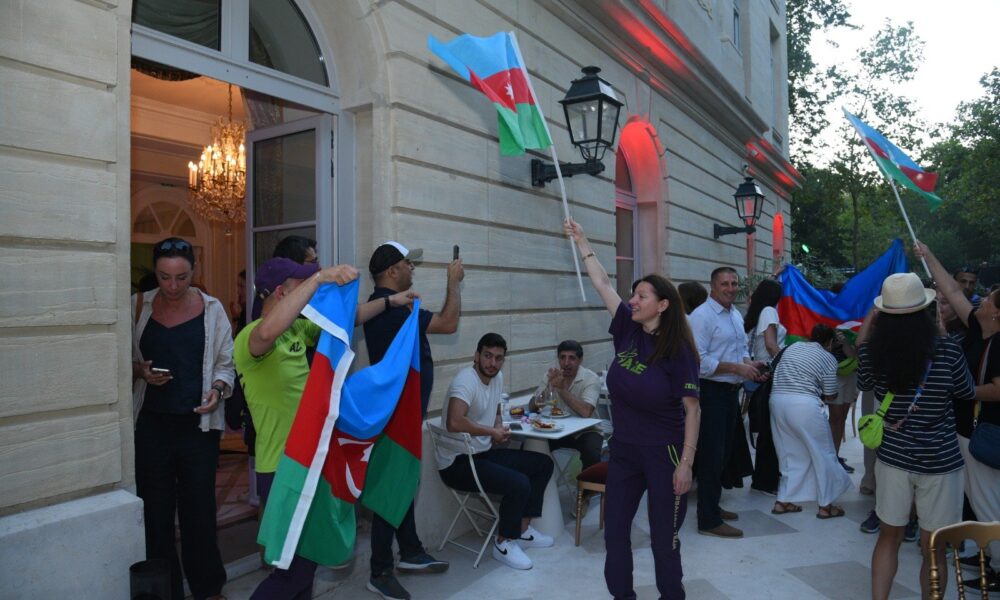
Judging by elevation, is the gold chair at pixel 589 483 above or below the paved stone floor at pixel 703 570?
above

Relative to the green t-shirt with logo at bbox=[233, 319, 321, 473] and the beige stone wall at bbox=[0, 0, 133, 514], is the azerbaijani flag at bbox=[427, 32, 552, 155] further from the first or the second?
the green t-shirt with logo at bbox=[233, 319, 321, 473]

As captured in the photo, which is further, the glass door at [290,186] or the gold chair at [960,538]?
the glass door at [290,186]

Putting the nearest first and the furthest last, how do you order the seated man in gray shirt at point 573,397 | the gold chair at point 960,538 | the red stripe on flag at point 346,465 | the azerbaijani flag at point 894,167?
the gold chair at point 960,538, the red stripe on flag at point 346,465, the seated man in gray shirt at point 573,397, the azerbaijani flag at point 894,167

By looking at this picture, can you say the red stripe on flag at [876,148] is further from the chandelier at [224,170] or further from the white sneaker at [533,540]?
the chandelier at [224,170]

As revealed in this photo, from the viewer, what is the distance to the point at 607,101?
6242 mm

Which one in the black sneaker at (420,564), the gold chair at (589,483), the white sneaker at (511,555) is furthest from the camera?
the gold chair at (589,483)

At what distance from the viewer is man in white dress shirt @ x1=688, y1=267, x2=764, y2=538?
535 cm

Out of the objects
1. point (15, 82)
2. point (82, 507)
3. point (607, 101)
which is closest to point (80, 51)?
point (15, 82)

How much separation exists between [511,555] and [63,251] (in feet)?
10.8

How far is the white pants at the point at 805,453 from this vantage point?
5801 millimetres

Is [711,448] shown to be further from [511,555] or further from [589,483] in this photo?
[511,555]

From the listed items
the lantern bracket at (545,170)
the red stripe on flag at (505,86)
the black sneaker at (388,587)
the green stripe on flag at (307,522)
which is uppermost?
the red stripe on flag at (505,86)

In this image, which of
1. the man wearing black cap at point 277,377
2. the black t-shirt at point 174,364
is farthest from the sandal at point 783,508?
the black t-shirt at point 174,364

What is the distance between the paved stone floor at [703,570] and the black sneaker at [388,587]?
78 millimetres
